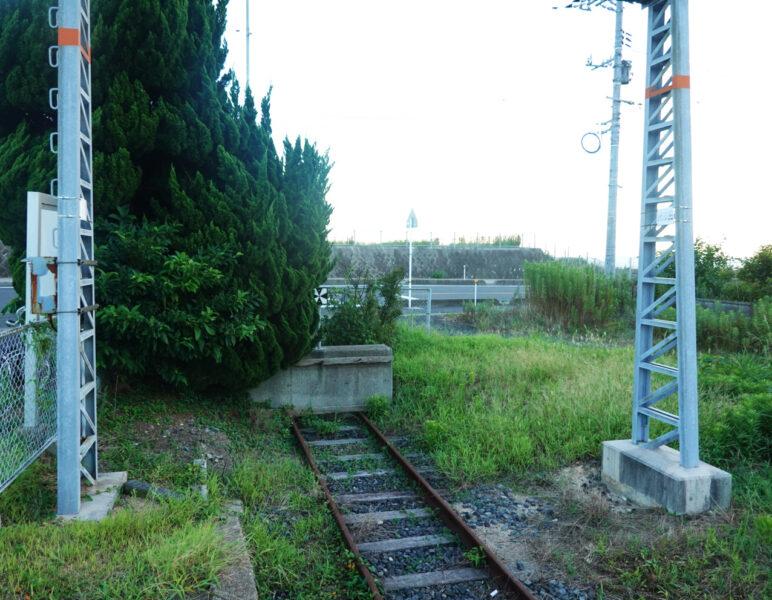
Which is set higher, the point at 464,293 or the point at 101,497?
the point at 464,293

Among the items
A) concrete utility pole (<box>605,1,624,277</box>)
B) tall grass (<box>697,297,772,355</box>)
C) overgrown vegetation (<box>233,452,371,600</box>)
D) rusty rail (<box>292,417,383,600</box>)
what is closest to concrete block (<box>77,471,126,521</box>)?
overgrown vegetation (<box>233,452,371,600</box>)

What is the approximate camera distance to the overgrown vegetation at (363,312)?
30.9ft

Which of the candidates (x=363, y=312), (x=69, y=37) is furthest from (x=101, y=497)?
(x=363, y=312)

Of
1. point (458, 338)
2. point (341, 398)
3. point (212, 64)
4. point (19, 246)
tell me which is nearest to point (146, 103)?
point (212, 64)

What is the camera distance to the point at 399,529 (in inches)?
196

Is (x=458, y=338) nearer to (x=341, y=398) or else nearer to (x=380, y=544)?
(x=341, y=398)

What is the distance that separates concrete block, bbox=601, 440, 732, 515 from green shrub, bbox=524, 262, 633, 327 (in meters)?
9.42

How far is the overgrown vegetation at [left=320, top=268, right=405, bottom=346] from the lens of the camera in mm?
9430

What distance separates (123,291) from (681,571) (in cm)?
558

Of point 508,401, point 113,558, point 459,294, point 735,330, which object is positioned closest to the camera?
point 113,558

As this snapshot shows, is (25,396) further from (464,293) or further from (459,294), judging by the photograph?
(464,293)

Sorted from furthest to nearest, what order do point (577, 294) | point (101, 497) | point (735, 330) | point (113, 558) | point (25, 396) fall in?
point (577, 294) < point (735, 330) < point (25, 396) < point (101, 497) < point (113, 558)

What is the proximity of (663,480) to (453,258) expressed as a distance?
29643 mm

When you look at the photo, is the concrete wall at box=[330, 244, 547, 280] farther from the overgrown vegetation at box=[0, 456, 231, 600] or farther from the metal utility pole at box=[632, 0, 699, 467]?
the overgrown vegetation at box=[0, 456, 231, 600]
